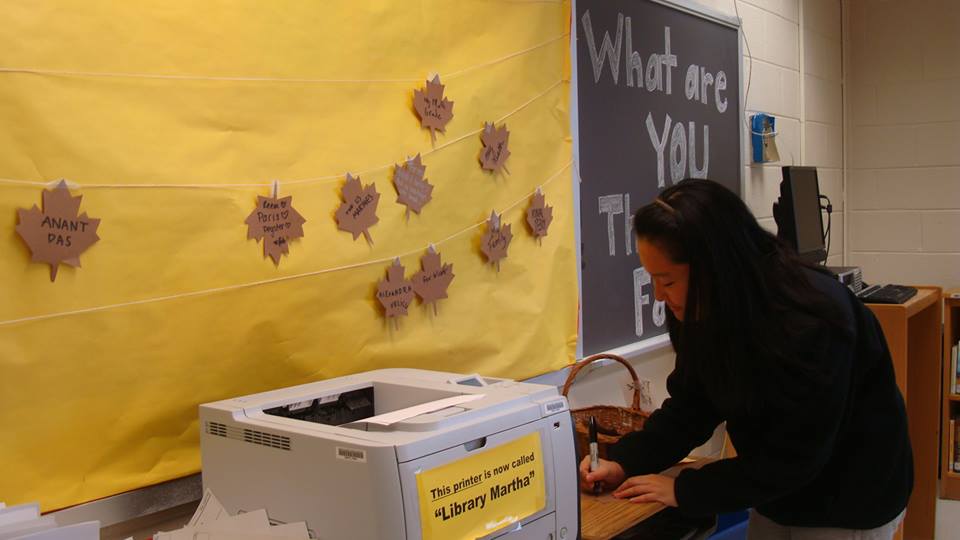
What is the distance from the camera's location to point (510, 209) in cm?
220

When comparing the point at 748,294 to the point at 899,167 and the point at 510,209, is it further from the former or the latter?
the point at 899,167

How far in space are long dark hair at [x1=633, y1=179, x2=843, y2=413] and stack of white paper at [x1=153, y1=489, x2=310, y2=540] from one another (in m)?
0.79

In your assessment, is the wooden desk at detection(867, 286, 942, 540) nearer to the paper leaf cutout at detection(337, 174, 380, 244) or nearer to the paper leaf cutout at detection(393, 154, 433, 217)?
the paper leaf cutout at detection(393, 154, 433, 217)

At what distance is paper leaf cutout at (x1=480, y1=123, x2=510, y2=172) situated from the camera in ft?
6.88

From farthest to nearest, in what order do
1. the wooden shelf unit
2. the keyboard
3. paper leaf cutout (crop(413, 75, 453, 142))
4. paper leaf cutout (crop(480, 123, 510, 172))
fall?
the wooden shelf unit, the keyboard, paper leaf cutout (crop(480, 123, 510, 172)), paper leaf cutout (crop(413, 75, 453, 142))

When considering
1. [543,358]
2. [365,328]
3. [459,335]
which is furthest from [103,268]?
[543,358]

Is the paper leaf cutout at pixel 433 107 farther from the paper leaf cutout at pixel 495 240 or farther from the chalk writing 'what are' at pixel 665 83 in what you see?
the chalk writing 'what are' at pixel 665 83

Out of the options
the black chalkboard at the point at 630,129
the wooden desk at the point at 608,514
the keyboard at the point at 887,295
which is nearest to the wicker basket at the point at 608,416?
the black chalkboard at the point at 630,129

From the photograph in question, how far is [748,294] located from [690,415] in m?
0.42

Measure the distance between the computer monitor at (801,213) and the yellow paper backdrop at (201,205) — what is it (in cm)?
166

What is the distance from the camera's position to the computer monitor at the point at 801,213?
331 cm

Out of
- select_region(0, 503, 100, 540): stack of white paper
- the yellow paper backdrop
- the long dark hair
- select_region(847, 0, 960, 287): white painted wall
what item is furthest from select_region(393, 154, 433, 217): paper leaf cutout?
select_region(847, 0, 960, 287): white painted wall

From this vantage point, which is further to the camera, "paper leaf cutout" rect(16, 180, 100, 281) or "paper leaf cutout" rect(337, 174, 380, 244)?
"paper leaf cutout" rect(337, 174, 380, 244)

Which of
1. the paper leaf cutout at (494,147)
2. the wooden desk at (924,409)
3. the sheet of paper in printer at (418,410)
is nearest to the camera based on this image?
the sheet of paper in printer at (418,410)
